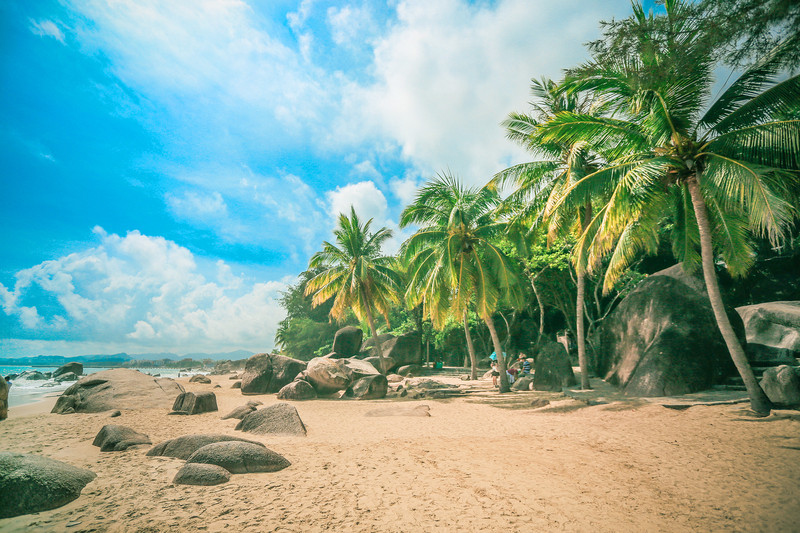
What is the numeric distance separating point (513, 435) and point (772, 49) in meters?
8.03

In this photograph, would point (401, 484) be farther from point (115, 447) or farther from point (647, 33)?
point (647, 33)

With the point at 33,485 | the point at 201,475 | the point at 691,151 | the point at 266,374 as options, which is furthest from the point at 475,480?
the point at 266,374

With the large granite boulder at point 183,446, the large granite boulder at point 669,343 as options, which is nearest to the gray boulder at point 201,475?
the large granite boulder at point 183,446

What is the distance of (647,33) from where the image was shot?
5562mm

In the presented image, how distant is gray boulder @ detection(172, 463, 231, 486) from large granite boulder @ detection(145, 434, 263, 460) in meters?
0.93

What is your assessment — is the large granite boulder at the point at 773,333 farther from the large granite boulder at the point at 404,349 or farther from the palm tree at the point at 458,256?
the large granite boulder at the point at 404,349

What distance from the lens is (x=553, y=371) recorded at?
1327 cm

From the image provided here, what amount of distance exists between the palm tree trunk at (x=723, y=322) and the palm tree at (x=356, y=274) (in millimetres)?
14253

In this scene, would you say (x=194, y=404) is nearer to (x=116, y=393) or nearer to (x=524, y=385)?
(x=116, y=393)

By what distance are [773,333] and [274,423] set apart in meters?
15.9

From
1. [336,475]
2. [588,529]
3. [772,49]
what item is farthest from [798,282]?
[336,475]

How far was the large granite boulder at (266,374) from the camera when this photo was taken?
49.8 feet

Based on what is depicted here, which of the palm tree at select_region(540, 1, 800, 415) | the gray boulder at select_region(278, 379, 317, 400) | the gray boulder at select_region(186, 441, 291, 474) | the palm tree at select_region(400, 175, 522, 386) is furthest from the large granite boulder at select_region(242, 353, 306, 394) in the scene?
the palm tree at select_region(540, 1, 800, 415)

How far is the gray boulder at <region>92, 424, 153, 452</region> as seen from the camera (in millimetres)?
5961
